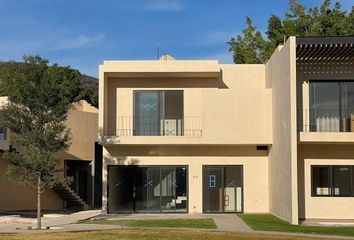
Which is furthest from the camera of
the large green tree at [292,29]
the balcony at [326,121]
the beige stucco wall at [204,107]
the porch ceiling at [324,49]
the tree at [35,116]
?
the large green tree at [292,29]

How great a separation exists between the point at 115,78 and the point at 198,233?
10.9 metres

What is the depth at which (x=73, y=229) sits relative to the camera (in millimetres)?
19391

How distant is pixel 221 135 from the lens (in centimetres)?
2514

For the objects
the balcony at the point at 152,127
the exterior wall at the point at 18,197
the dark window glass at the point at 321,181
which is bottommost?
the exterior wall at the point at 18,197

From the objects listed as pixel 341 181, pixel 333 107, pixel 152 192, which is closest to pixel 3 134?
pixel 152 192

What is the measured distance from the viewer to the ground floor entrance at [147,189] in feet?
85.9

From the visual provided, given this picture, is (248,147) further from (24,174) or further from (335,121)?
(24,174)

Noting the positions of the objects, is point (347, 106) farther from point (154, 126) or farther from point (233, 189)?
point (154, 126)

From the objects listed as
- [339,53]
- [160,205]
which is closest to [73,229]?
[160,205]

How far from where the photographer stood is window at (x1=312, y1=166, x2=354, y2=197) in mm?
24078

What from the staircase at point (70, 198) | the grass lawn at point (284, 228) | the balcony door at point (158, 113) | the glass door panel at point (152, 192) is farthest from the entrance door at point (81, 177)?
the grass lawn at point (284, 228)

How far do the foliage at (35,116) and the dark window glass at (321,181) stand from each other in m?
11.2

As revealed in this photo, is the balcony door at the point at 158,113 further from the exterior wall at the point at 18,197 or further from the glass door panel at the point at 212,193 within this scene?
the exterior wall at the point at 18,197

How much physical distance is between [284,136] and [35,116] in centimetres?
995
